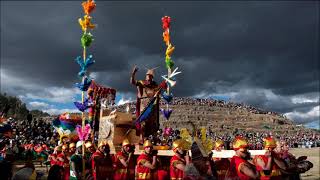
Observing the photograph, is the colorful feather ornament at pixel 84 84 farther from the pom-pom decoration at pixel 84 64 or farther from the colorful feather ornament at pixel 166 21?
the colorful feather ornament at pixel 166 21

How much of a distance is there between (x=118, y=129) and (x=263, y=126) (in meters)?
64.7

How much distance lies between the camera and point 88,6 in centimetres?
1362

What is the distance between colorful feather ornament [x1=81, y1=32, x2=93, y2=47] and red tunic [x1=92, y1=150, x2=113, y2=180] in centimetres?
424

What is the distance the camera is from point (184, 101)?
311ft

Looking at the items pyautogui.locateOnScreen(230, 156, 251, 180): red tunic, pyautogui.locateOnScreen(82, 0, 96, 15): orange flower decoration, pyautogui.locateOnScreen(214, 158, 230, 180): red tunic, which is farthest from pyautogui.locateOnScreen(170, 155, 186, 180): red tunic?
pyautogui.locateOnScreen(82, 0, 96, 15): orange flower decoration

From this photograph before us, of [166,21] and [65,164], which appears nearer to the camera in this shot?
[65,164]

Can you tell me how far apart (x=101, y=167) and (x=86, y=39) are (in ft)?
15.5

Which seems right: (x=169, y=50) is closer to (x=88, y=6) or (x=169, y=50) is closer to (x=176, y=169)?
(x=88, y=6)

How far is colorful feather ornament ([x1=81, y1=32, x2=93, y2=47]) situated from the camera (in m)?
13.2

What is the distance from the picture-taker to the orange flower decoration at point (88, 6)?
1364 centimetres

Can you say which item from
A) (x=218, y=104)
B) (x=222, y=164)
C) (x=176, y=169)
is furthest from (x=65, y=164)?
(x=218, y=104)

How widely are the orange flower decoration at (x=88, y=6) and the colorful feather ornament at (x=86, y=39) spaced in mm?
909

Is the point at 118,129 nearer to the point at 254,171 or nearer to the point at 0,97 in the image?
the point at 254,171

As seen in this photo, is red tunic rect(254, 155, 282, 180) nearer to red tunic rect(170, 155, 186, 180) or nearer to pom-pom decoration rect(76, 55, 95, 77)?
red tunic rect(170, 155, 186, 180)
